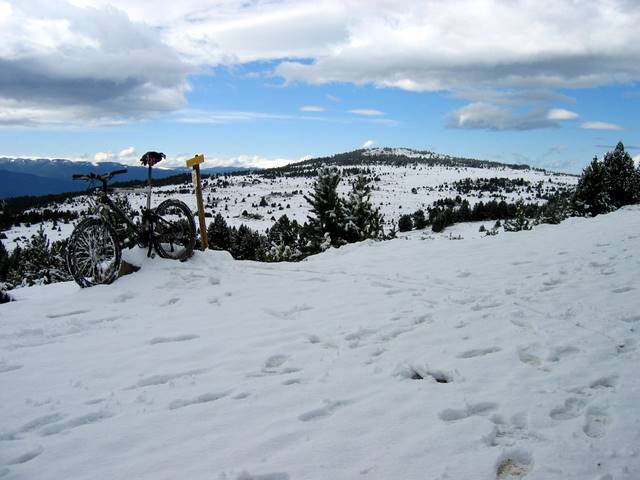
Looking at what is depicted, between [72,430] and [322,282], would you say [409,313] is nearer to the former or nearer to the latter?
[322,282]

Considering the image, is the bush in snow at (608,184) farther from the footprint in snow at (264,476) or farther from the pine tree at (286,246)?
the footprint in snow at (264,476)

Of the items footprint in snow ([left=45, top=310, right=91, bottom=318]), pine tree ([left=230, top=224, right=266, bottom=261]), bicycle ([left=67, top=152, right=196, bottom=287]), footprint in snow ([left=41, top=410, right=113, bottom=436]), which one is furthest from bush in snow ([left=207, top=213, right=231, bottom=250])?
footprint in snow ([left=41, top=410, right=113, bottom=436])

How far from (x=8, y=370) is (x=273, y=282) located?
467cm

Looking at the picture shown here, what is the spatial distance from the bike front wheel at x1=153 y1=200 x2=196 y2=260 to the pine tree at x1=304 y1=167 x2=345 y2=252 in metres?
14.3

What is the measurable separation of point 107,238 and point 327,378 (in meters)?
5.93

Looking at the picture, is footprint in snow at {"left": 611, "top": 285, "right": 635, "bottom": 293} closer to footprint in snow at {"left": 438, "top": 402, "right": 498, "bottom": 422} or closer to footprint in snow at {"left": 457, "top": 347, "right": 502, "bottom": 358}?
footprint in snow at {"left": 457, "top": 347, "right": 502, "bottom": 358}

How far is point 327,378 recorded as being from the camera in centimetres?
449

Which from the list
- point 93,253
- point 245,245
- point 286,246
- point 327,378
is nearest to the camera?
point 327,378

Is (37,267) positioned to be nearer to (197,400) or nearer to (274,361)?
(274,361)

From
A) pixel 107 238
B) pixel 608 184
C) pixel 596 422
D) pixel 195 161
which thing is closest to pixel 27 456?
pixel 596 422

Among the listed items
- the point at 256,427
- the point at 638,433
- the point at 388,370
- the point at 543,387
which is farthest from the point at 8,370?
the point at 638,433

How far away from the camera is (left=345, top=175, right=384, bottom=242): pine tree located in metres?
23.5

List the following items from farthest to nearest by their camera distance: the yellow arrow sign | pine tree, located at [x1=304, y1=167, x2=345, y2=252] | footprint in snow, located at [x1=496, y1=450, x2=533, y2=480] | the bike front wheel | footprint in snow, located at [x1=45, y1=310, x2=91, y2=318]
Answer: pine tree, located at [x1=304, y1=167, x2=345, y2=252] → the yellow arrow sign → the bike front wheel → footprint in snow, located at [x1=45, y1=310, x2=91, y2=318] → footprint in snow, located at [x1=496, y1=450, x2=533, y2=480]

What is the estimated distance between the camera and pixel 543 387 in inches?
163
